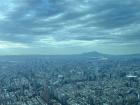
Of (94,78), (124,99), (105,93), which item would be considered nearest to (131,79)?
(94,78)

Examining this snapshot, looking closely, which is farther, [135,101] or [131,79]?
[131,79]

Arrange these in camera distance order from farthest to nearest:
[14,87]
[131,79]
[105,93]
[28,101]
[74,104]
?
1. [131,79]
2. [14,87]
3. [105,93]
4. [28,101]
5. [74,104]

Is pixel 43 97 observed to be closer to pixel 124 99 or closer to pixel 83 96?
pixel 83 96

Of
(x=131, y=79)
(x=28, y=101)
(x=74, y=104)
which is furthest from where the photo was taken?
(x=131, y=79)

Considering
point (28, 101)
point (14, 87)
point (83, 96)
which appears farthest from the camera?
point (14, 87)

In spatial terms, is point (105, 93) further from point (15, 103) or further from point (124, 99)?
point (15, 103)

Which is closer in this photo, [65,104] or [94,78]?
[65,104]

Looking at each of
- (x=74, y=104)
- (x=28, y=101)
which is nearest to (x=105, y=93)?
(x=74, y=104)

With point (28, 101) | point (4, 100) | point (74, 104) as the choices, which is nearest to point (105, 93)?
point (74, 104)

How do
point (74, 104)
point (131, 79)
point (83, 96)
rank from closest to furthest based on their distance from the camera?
point (74, 104) < point (83, 96) < point (131, 79)
